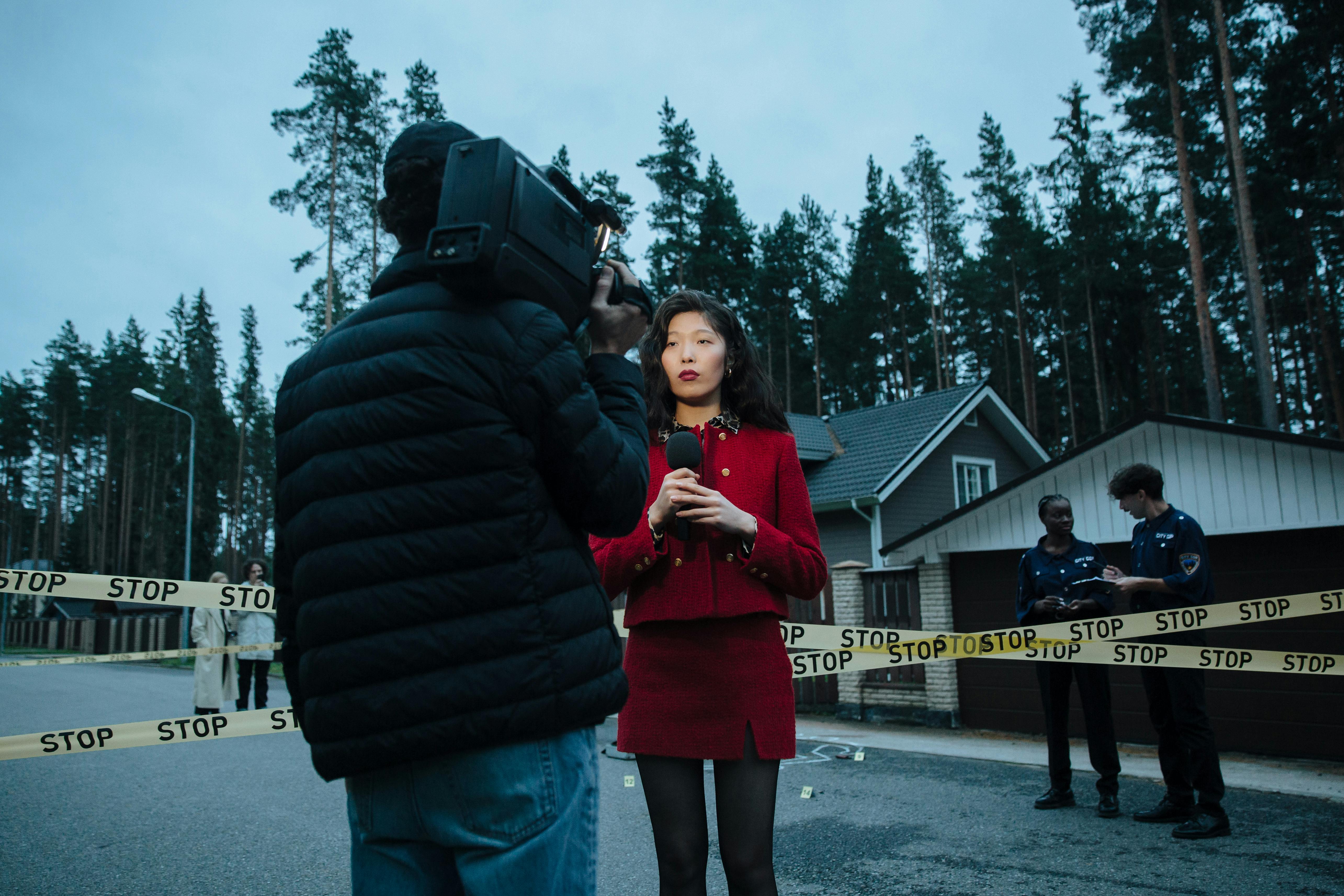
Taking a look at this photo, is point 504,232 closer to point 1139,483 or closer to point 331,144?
point 1139,483

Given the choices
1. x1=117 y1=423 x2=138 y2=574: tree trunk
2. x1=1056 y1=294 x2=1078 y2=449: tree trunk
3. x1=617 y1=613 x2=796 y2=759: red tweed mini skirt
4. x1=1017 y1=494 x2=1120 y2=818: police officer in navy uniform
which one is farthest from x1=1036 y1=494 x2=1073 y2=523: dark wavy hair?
x1=117 y1=423 x2=138 y2=574: tree trunk

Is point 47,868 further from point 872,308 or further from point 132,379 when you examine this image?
point 132,379

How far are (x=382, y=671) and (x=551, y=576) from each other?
31 cm

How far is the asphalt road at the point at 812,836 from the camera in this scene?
177 inches

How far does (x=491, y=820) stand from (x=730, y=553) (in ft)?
3.24

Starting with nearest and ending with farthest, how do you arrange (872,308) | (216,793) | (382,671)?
(382,671) → (216,793) → (872,308)

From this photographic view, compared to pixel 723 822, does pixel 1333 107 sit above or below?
above

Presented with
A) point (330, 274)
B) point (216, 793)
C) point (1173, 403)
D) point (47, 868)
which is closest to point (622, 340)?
point (47, 868)

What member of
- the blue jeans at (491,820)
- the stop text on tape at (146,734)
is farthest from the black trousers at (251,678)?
the blue jeans at (491,820)

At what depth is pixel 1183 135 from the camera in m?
20.3

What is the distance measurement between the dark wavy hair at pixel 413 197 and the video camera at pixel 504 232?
0.20ft

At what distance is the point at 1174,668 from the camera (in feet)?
17.9

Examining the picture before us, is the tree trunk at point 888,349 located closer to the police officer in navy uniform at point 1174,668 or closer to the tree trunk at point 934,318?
the tree trunk at point 934,318

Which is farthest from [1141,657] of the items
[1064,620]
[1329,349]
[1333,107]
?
[1329,349]
